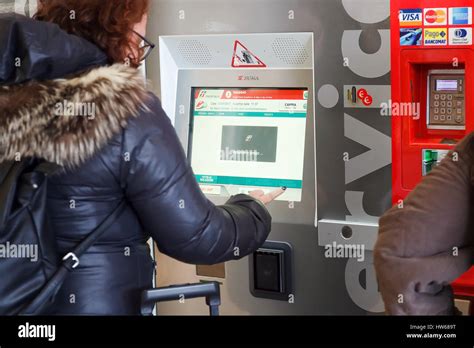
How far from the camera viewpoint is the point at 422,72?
2885 mm

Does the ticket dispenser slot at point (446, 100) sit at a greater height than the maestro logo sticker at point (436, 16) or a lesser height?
lesser

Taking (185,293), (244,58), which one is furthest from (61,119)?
(244,58)

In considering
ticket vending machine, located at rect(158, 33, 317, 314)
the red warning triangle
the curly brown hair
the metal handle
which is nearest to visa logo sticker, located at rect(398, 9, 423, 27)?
ticket vending machine, located at rect(158, 33, 317, 314)

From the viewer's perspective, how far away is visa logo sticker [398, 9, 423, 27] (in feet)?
9.11

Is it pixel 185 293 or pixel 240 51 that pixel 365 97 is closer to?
pixel 240 51

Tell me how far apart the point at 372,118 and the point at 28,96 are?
4.95 feet

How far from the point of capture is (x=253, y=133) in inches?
133

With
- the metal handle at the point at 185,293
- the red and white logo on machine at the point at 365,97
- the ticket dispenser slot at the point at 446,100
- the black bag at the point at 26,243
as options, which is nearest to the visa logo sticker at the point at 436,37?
the ticket dispenser slot at the point at 446,100

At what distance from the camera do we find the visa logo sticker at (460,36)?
2682 mm

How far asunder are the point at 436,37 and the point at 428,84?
202 mm

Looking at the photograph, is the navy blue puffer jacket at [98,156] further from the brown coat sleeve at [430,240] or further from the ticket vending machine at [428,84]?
the ticket vending machine at [428,84]

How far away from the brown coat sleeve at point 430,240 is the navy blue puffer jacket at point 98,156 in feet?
1.87
